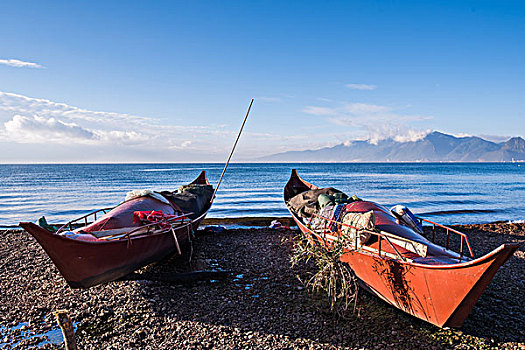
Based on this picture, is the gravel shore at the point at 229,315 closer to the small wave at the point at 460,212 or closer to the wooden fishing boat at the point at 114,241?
the wooden fishing boat at the point at 114,241

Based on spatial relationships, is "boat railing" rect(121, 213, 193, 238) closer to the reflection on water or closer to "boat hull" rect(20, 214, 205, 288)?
"boat hull" rect(20, 214, 205, 288)

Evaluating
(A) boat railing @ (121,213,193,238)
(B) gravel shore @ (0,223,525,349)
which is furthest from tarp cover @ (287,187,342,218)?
(A) boat railing @ (121,213,193,238)

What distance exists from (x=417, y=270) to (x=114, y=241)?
486cm

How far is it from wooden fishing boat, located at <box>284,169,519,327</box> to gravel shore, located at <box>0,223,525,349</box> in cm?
38

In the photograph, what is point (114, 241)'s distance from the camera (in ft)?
19.9

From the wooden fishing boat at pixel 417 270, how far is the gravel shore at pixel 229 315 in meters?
0.38

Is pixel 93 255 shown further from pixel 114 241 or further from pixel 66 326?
pixel 66 326

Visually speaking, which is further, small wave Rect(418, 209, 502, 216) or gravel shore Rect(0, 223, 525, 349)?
small wave Rect(418, 209, 502, 216)

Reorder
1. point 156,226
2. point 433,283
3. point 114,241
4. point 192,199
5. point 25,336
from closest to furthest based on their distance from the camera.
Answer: point 433,283 → point 25,336 → point 114,241 → point 156,226 → point 192,199

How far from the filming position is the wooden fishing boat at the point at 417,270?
171 inches

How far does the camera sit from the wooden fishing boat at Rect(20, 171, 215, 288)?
538 cm

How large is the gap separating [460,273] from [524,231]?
1014cm

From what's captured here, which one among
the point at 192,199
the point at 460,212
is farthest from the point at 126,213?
the point at 460,212

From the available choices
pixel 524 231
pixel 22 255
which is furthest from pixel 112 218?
pixel 524 231
